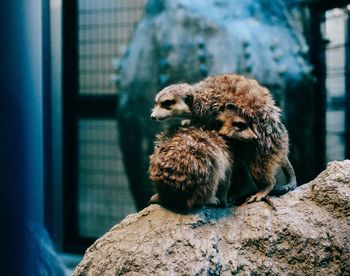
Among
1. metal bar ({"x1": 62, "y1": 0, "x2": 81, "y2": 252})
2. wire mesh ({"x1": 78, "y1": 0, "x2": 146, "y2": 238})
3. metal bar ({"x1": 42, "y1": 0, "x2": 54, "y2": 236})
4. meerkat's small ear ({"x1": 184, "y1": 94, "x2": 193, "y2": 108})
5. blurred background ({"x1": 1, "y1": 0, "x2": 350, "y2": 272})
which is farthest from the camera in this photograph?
wire mesh ({"x1": 78, "y1": 0, "x2": 146, "y2": 238})

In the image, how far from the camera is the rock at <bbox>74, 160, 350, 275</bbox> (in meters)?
1.17

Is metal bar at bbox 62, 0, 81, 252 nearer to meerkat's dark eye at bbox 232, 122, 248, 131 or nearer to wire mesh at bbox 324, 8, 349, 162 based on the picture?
wire mesh at bbox 324, 8, 349, 162

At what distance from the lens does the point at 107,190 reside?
3.01 metres

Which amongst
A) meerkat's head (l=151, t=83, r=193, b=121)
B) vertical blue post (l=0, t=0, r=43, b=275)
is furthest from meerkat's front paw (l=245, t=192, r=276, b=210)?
vertical blue post (l=0, t=0, r=43, b=275)

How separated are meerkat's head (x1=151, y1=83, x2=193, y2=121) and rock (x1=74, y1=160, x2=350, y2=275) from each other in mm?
235

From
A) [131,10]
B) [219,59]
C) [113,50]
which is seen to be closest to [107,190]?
[113,50]

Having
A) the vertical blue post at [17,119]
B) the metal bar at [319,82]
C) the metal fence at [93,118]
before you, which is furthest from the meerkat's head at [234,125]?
the metal fence at [93,118]

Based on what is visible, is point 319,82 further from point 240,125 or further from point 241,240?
point 241,240

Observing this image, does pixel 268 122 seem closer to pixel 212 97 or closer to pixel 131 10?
pixel 212 97

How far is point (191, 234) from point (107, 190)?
6.06 ft

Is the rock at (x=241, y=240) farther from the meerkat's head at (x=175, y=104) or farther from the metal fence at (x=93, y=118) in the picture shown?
the metal fence at (x=93, y=118)

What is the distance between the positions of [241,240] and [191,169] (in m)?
0.19

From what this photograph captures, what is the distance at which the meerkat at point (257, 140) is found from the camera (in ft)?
4.25

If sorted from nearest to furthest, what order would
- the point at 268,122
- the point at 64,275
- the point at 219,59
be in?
the point at 268,122 < the point at 64,275 < the point at 219,59
